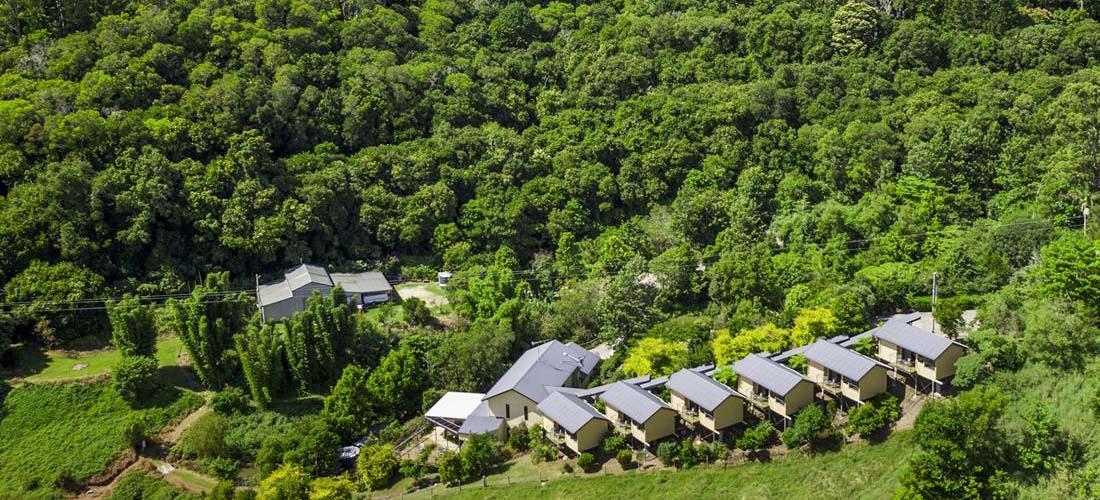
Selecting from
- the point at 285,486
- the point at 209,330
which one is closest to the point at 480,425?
the point at 285,486

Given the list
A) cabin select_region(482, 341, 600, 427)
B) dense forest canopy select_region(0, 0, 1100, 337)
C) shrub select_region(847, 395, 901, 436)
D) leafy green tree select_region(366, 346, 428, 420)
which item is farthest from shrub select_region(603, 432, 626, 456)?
dense forest canopy select_region(0, 0, 1100, 337)

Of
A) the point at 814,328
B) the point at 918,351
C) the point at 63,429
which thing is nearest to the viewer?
the point at 918,351

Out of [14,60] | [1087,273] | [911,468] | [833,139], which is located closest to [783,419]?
[911,468]

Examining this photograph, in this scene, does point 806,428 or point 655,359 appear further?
point 655,359

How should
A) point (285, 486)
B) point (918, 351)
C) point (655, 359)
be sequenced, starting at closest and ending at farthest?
1. point (285, 486)
2. point (918, 351)
3. point (655, 359)

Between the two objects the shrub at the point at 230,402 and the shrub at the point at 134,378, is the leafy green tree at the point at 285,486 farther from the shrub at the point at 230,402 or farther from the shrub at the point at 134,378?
the shrub at the point at 134,378

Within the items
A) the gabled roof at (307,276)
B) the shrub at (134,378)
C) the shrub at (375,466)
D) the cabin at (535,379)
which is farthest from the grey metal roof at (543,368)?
the shrub at (134,378)

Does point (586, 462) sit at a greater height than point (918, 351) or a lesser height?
lesser

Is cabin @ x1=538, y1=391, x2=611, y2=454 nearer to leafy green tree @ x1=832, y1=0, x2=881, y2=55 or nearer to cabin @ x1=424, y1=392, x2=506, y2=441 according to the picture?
cabin @ x1=424, y1=392, x2=506, y2=441

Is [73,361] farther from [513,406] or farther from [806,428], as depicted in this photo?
[806,428]
